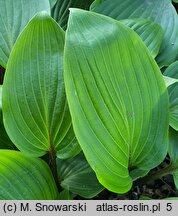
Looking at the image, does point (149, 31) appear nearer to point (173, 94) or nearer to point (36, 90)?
point (173, 94)

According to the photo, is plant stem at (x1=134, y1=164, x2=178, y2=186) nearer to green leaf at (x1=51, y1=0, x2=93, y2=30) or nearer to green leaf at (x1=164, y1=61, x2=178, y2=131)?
green leaf at (x1=164, y1=61, x2=178, y2=131)

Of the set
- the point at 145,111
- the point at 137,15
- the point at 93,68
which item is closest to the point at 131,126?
the point at 145,111

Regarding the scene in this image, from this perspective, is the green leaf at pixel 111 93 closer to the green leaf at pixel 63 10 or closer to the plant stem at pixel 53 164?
the plant stem at pixel 53 164

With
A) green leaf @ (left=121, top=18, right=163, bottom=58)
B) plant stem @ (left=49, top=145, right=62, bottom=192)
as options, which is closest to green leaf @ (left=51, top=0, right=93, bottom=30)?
green leaf @ (left=121, top=18, right=163, bottom=58)

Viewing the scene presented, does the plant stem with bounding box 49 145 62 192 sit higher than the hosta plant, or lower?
lower

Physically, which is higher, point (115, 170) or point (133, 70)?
point (133, 70)

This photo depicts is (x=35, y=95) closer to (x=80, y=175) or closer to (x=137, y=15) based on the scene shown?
(x=80, y=175)

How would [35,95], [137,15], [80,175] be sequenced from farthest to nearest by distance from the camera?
1. [137,15]
2. [80,175]
3. [35,95]
